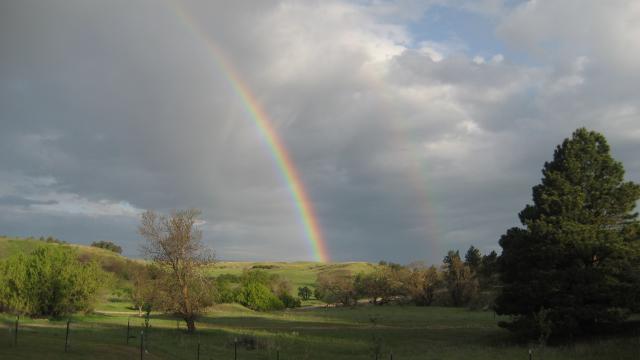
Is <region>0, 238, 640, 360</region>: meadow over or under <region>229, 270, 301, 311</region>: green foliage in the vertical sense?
under

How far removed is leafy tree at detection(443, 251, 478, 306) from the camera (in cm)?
11144

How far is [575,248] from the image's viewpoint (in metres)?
40.4

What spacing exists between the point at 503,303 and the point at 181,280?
27.1 m

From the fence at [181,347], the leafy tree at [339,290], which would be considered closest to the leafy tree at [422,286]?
the leafy tree at [339,290]

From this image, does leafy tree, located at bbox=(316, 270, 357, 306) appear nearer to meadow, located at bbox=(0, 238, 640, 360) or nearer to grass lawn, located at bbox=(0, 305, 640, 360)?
meadow, located at bbox=(0, 238, 640, 360)

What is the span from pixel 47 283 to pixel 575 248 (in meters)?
50.3

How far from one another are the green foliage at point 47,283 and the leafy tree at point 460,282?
72354 mm

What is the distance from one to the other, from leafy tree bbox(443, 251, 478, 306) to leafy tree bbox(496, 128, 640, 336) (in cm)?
6938

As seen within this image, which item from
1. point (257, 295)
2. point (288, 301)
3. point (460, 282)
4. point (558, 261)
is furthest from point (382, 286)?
point (558, 261)

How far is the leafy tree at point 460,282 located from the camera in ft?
366

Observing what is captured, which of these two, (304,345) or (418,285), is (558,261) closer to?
(304,345)

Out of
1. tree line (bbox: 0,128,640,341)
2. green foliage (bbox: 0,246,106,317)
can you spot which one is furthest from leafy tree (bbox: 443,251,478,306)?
green foliage (bbox: 0,246,106,317)

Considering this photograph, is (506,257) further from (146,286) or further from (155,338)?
(146,286)

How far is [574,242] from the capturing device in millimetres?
40188
